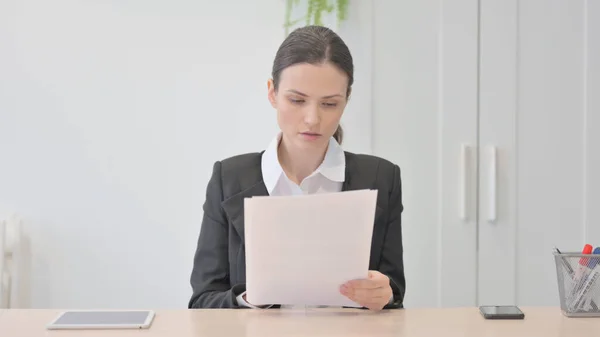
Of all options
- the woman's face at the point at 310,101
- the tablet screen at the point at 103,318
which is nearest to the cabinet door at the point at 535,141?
the woman's face at the point at 310,101

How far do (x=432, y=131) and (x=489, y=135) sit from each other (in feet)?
0.74

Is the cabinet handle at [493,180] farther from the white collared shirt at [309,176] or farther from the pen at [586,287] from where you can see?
the pen at [586,287]

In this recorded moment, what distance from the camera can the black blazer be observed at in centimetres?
225

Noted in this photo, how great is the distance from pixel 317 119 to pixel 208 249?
47 centimetres

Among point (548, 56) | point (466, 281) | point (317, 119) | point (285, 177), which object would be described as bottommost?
point (466, 281)

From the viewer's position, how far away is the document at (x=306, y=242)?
69.2 inches

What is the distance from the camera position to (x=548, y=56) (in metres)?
3.27

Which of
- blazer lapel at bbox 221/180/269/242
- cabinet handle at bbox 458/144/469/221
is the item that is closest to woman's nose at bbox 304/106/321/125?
blazer lapel at bbox 221/180/269/242

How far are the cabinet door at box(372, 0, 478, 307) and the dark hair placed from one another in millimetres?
979

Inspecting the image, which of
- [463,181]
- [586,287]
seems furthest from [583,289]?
[463,181]

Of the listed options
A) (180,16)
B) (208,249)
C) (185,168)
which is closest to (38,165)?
(185,168)

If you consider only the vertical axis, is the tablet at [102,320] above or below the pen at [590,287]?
below

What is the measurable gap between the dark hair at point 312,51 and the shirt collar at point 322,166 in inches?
6.8

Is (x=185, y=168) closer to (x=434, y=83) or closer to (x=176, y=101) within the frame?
(x=176, y=101)
